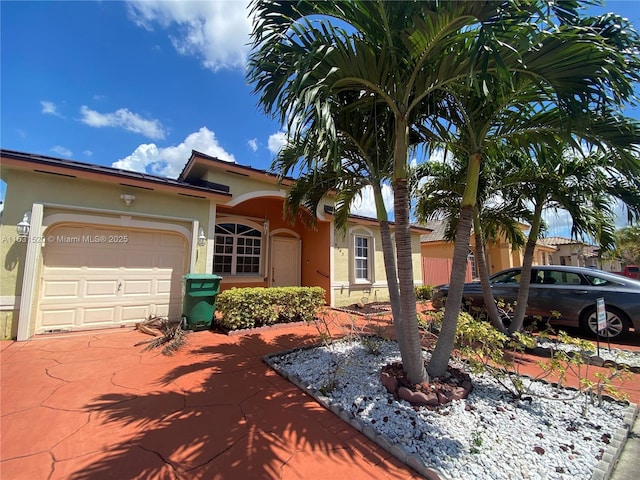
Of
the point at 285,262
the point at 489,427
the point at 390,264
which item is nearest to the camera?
the point at 489,427

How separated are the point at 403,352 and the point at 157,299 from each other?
6.67 meters

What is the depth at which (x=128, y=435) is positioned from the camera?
2.79m

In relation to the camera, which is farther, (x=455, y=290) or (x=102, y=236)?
(x=102, y=236)

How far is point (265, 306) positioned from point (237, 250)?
427 cm

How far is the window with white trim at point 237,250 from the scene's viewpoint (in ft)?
34.7

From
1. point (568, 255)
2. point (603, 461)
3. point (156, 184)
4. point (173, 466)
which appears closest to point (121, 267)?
point (156, 184)

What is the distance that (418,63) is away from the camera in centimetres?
318

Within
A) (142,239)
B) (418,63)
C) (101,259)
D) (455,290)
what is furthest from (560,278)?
(101,259)

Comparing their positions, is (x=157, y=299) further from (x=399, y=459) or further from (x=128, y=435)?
(x=399, y=459)

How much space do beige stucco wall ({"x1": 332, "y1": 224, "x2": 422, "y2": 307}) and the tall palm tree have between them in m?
6.29

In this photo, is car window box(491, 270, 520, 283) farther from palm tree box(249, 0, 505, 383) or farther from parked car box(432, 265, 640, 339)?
palm tree box(249, 0, 505, 383)

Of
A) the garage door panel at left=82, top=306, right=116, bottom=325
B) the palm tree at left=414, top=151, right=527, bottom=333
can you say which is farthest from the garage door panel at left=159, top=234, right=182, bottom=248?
the palm tree at left=414, top=151, right=527, bottom=333

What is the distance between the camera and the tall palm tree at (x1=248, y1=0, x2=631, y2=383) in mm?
2668

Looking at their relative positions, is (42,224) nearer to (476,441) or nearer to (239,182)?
(239,182)
